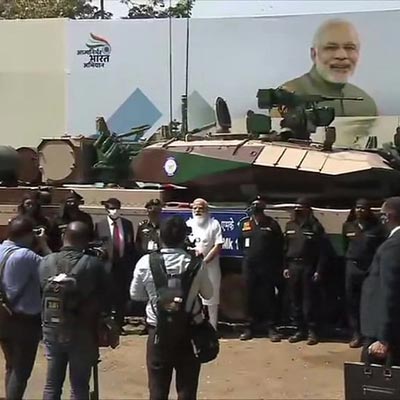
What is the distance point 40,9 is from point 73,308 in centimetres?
3010

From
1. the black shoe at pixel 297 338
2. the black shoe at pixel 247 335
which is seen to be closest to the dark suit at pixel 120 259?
the black shoe at pixel 247 335

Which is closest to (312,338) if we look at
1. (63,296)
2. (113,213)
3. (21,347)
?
(113,213)

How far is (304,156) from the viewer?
12125 millimetres

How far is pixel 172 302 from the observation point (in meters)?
6.11

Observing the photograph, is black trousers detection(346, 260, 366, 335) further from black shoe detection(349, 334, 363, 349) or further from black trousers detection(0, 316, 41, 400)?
black trousers detection(0, 316, 41, 400)

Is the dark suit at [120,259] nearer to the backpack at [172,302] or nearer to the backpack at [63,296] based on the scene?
the backpack at [63,296]

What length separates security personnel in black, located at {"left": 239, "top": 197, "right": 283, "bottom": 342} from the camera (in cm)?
1138

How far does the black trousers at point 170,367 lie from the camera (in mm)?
6262

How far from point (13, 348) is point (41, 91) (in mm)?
18063

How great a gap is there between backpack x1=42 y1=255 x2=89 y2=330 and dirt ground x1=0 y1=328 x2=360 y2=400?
238 cm

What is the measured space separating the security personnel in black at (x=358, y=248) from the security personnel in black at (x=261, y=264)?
0.87 meters

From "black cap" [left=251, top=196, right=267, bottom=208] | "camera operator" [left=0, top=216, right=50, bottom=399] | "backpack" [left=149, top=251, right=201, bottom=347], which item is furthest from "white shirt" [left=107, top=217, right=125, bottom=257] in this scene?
"backpack" [left=149, top=251, right=201, bottom=347]

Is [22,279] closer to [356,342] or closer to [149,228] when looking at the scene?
[149,228]

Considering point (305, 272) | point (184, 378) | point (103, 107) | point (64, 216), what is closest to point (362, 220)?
point (305, 272)
